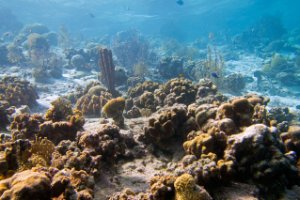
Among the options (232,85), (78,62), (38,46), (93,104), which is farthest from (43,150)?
(38,46)

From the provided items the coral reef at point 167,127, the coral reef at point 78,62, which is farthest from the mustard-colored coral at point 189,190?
the coral reef at point 78,62

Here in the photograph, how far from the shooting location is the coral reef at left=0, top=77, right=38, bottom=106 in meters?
11.3

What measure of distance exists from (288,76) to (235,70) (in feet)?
15.4

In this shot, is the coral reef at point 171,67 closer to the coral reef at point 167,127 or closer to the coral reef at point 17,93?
the coral reef at point 17,93

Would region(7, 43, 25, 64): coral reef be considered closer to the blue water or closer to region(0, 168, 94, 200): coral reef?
region(0, 168, 94, 200): coral reef

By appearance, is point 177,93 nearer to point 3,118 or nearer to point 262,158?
point 262,158

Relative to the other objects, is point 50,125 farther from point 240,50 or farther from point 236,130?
point 240,50

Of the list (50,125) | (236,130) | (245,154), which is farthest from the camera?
(50,125)

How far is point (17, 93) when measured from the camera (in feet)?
37.7

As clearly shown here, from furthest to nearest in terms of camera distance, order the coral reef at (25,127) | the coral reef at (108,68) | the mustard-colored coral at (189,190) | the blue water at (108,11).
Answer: the blue water at (108,11), the coral reef at (108,68), the coral reef at (25,127), the mustard-colored coral at (189,190)

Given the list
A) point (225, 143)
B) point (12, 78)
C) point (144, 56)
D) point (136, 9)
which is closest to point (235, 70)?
point (144, 56)

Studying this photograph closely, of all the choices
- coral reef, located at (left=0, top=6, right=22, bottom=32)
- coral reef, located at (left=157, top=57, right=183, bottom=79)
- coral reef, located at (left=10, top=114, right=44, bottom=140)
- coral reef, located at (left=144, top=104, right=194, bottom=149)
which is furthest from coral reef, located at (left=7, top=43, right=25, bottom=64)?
coral reef, located at (left=0, top=6, right=22, bottom=32)

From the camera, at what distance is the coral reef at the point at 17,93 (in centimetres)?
1134

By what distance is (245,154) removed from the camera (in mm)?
3988
